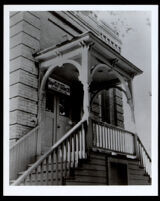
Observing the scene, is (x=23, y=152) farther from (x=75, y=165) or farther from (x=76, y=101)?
(x=76, y=101)

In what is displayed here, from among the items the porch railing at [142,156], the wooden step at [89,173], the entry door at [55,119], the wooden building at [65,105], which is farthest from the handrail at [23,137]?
the porch railing at [142,156]

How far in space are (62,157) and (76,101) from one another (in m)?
3.71

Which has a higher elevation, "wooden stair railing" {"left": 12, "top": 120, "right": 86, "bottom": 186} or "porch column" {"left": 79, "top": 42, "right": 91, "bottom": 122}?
"porch column" {"left": 79, "top": 42, "right": 91, "bottom": 122}

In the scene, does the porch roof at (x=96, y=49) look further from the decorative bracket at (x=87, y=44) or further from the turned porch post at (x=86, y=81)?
the turned porch post at (x=86, y=81)

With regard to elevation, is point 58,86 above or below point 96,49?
below

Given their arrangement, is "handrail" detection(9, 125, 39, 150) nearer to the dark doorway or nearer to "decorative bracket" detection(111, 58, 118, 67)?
the dark doorway

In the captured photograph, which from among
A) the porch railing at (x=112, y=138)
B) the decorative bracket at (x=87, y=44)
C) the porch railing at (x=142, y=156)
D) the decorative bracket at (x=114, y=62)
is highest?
the decorative bracket at (x=87, y=44)

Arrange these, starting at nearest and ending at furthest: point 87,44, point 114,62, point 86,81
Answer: point 86,81
point 87,44
point 114,62

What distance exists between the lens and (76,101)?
10242 mm

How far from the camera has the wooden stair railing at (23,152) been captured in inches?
295

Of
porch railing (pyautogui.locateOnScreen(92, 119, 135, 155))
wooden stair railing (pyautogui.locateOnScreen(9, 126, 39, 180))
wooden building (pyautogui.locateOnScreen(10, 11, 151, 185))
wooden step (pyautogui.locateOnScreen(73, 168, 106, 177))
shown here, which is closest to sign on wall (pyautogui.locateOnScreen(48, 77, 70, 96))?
wooden building (pyautogui.locateOnScreen(10, 11, 151, 185))

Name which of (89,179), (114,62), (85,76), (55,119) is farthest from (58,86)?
(89,179)

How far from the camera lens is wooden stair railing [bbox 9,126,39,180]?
24.6ft

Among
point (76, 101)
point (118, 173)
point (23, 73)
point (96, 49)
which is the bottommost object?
point (118, 173)
